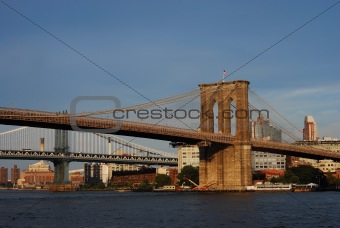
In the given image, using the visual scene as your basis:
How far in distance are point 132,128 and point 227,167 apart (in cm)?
1697

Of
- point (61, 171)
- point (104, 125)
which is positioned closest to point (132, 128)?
point (104, 125)

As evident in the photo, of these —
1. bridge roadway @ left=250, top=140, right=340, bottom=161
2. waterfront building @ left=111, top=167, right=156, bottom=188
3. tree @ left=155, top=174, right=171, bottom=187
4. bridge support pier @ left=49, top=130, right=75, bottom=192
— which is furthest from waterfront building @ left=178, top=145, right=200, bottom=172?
bridge roadway @ left=250, top=140, right=340, bottom=161

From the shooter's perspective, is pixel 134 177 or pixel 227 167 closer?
pixel 227 167

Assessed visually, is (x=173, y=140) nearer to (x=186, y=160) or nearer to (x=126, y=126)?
(x=126, y=126)

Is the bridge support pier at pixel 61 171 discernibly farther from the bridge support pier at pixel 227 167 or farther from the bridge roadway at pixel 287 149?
the bridge roadway at pixel 287 149

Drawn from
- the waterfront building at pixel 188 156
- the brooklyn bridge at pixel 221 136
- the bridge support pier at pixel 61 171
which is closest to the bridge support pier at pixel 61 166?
the bridge support pier at pixel 61 171

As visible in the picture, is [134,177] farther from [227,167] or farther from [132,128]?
[132,128]

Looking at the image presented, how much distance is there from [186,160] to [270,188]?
71142 mm

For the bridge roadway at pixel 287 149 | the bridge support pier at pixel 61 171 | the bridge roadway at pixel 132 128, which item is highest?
the bridge roadway at pixel 132 128

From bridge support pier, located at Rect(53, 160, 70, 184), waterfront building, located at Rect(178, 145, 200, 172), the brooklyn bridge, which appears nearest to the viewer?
the brooklyn bridge

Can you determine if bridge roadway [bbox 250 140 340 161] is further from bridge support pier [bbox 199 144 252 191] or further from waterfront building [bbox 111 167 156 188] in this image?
waterfront building [bbox 111 167 156 188]

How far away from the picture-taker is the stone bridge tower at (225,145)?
76312 mm

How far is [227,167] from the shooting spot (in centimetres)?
7762

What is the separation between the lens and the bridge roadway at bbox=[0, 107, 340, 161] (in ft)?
186
